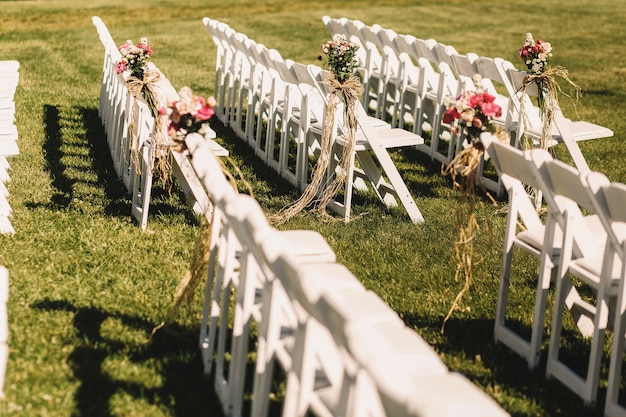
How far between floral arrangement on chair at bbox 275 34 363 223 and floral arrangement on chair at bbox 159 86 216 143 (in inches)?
85.7

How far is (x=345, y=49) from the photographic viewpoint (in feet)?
23.7

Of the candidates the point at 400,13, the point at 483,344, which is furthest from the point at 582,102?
the point at 400,13

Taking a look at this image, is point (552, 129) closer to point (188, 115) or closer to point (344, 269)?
point (188, 115)

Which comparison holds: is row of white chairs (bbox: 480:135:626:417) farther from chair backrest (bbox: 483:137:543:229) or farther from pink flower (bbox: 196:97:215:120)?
pink flower (bbox: 196:97:215:120)

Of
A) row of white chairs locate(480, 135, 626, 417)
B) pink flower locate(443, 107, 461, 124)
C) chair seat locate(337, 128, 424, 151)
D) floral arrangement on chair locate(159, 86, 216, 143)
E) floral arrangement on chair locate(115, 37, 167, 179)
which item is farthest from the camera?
chair seat locate(337, 128, 424, 151)

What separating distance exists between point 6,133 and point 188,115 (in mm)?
2162

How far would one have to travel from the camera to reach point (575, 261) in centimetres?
471

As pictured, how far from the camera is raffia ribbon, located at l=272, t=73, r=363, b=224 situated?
7305 millimetres

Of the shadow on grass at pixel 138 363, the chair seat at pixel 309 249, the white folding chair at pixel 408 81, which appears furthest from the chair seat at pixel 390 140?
the shadow on grass at pixel 138 363

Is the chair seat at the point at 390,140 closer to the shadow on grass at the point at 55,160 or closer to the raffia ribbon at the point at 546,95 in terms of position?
the raffia ribbon at the point at 546,95

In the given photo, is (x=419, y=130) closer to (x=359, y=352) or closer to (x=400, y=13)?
(x=359, y=352)

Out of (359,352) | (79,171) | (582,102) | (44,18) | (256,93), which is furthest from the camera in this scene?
(44,18)

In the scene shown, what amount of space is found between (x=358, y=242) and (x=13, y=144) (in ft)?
8.13

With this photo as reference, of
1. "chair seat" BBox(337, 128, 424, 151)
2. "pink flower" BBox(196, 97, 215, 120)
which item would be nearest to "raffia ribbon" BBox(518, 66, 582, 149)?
"chair seat" BBox(337, 128, 424, 151)
